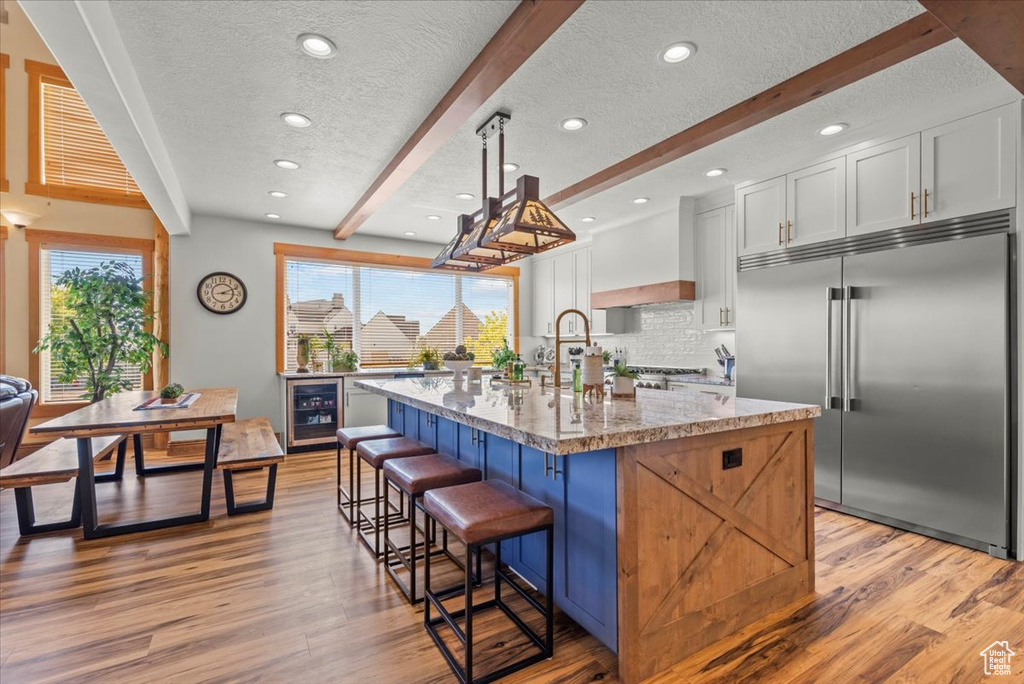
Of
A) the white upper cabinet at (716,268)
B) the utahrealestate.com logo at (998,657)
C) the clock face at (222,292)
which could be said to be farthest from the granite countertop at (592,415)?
the clock face at (222,292)

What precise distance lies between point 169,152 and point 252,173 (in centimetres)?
59

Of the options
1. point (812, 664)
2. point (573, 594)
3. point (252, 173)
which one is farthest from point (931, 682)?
point (252, 173)

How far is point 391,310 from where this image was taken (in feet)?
21.2

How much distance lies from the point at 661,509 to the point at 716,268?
11.6 ft

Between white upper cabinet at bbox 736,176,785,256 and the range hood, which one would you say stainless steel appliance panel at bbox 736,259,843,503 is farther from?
the range hood

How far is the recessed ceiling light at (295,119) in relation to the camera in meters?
2.92

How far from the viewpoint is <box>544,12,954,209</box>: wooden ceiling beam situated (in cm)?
209

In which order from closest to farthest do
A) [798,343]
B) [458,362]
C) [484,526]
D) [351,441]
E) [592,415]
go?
[484,526]
[592,415]
[351,441]
[458,362]
[798,343]

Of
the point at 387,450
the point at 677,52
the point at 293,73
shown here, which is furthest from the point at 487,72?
the point at 387,450

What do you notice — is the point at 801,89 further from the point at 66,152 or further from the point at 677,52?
the point at 66,152

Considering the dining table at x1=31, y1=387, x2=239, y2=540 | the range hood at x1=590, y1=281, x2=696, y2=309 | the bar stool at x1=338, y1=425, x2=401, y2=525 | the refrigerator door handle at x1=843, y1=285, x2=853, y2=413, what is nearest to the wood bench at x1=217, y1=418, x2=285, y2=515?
the dining table at x1=31, y1=387, x2=239, y2=540

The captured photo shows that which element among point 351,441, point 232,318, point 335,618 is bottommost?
point 335,618

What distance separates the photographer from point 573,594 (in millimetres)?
1899

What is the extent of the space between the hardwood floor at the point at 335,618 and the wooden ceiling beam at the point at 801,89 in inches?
96.4
